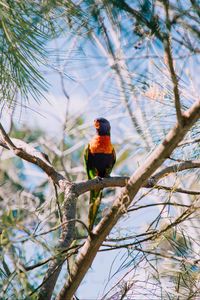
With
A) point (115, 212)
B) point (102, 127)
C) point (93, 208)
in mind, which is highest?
point (102, 127)

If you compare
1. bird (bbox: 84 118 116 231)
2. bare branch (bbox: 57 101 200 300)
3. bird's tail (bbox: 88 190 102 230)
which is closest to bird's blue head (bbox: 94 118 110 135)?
bird (bbox: 84 118 116 231)

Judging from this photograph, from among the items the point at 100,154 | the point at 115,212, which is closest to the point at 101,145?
the point at 100,154

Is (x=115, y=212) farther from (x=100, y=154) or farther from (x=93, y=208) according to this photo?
(x=100, y=154)

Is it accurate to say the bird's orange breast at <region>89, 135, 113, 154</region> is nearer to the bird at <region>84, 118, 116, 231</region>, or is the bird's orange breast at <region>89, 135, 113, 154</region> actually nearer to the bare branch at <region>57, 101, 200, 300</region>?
the bird at <region>84, 118, 116, 231</region>

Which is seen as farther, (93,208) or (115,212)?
(93,208)

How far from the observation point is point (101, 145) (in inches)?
127

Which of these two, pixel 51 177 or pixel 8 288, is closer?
pixel 8 288

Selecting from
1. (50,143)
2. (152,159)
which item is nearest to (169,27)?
(152,159)

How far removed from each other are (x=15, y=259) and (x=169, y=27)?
62cm

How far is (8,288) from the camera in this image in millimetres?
1360

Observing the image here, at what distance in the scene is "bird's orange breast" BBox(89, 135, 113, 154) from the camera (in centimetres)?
319

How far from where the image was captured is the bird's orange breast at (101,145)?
10.5ft

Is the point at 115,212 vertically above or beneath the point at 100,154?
beneath

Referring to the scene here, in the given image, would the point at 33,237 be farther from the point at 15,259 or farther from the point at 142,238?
the point at 142,238
